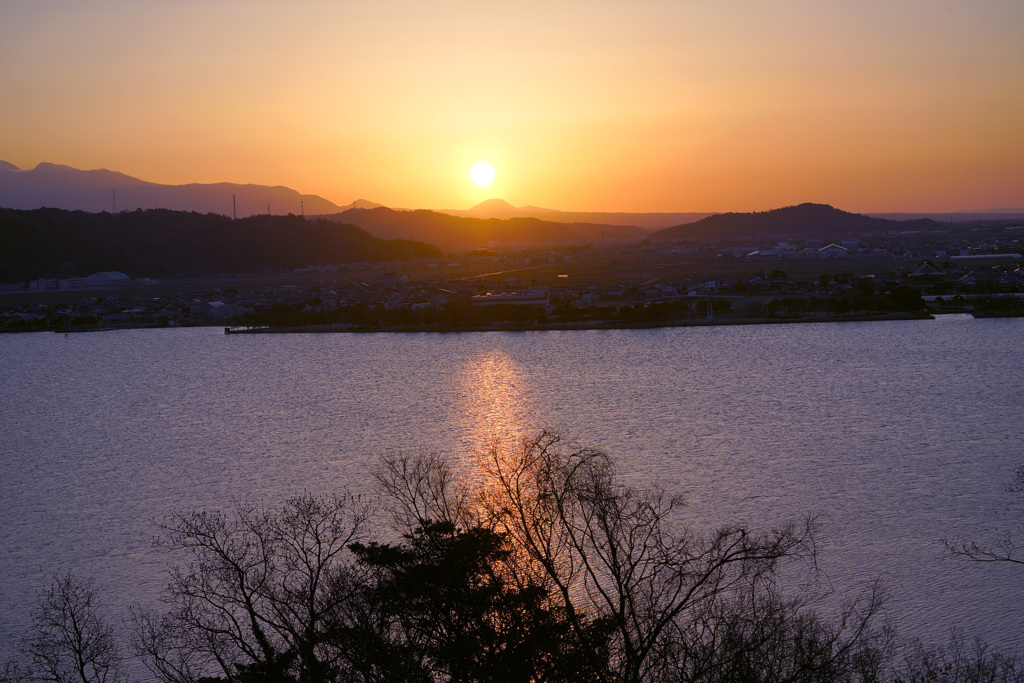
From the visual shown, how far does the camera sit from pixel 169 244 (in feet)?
156

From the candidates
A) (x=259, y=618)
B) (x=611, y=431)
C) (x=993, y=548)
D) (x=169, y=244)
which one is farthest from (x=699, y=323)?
(x=169, y=244)

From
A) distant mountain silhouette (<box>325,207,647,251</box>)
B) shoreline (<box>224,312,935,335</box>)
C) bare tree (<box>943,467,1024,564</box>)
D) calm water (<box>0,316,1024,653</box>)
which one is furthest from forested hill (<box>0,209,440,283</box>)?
bare tree (<box>943,467,1024,564</box>)

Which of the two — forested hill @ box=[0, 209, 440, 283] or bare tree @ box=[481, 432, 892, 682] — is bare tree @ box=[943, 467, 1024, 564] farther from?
forested hill @ box=[0, 209, 440, 283]

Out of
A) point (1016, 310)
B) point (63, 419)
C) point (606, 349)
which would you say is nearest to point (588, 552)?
point (63, 419)

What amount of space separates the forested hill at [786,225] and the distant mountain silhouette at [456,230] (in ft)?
26.0

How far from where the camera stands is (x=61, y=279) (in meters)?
40.7

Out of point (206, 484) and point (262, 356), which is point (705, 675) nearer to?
point (206, 484)

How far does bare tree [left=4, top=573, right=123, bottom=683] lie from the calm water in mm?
417

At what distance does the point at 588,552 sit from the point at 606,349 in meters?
13.7

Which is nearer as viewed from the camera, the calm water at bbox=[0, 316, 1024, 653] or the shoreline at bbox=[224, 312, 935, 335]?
the calm water at bbox=[0, 316, 1024, 653]

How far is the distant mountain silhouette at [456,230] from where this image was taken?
236 ft

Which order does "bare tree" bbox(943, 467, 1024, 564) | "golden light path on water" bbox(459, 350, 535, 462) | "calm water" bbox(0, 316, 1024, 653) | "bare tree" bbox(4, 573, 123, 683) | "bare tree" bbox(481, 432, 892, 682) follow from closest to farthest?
"bare tree" bbox(481, 432, 892, 682) → "bare tree" bbox(4, 573, 123, 683) → "bare tree" bbox(943, 467, 1024, 564) → "calm water" bbox(0, 316, 1024, 653) → "golden light path on water" bbox(459, 350, 535, 462)

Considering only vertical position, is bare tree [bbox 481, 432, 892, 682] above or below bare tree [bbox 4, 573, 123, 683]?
above

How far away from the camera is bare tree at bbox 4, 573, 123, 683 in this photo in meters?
4.37
